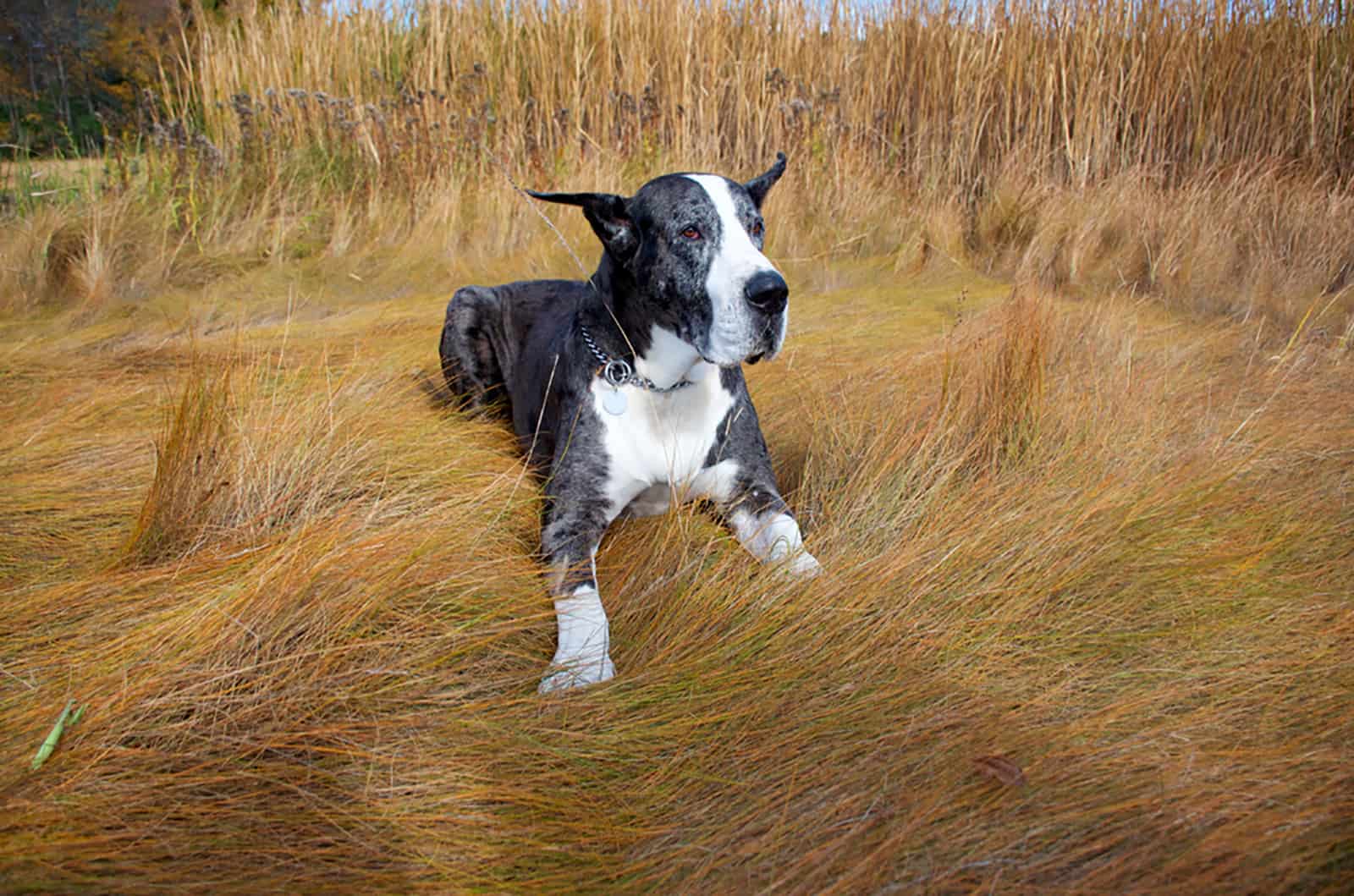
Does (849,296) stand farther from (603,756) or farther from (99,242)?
(99,242)

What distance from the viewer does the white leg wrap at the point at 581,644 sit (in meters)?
1.79

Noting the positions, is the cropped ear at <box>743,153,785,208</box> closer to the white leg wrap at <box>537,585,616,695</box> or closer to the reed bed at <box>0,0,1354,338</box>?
the white leg wrap at <box>537,585,616,695</box>

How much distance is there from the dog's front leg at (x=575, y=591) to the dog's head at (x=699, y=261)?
0.57 meters

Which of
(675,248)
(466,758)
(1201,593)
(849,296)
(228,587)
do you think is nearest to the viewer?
(466,758)

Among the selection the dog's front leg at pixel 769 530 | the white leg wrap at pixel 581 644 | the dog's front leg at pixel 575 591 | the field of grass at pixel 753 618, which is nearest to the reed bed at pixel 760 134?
the field of grass at pixel 753 618

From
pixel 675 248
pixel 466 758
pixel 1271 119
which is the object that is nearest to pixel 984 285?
pixel 1271 119

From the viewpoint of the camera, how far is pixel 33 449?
2.60 meters

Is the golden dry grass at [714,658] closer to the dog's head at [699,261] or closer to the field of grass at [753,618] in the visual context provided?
the field of grass at [753,618]

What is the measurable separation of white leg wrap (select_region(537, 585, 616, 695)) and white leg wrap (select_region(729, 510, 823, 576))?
0.43 metres

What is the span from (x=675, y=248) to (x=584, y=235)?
3659mm

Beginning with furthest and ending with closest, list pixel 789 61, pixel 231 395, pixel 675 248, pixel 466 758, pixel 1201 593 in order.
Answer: pixel 789 61 < pixel 231 395 < pixel 675 248 < pixel 1201 593 < pixel 466 758

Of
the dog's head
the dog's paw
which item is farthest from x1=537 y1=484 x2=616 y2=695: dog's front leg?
the dog's head

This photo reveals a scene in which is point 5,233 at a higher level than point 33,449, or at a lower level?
higher

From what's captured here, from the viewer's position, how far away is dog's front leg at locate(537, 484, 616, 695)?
1812mm
